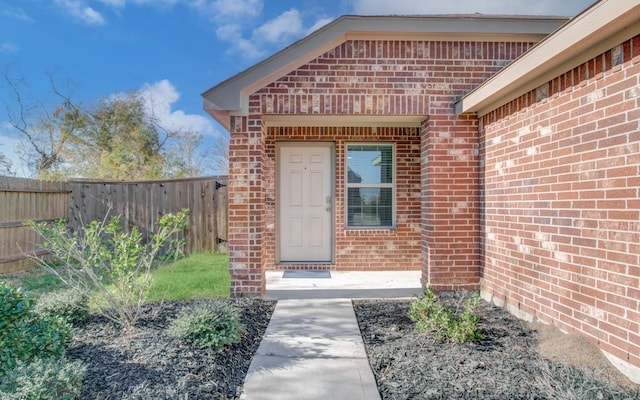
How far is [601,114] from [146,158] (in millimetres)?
12115

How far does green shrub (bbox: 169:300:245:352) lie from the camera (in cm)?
296

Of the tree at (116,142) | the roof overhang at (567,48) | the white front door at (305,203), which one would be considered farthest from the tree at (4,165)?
the roof overhang at (567,48)

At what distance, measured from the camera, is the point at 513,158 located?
389cm

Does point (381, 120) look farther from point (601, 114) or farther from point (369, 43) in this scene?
point (601, 114)

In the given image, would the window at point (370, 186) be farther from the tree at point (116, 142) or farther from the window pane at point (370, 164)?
the tree at point (116, 142)

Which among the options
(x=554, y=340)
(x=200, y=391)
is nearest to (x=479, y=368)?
(x=554, y=340)

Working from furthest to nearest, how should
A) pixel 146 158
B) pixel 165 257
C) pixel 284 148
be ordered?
pixel 146 158, pixel 284 148, pixel 165 257

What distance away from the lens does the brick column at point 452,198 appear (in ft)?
15.2

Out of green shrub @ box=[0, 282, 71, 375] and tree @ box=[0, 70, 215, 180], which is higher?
tree @ box=[0, 70, 215, 180]

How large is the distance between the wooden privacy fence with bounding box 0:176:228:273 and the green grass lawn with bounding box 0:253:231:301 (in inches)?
36.7

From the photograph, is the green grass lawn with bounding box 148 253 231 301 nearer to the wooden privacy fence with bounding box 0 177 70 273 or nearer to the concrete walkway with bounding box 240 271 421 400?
the concrete walkway with bounding box 240 271 421 400

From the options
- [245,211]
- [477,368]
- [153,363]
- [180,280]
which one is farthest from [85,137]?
[477,368]

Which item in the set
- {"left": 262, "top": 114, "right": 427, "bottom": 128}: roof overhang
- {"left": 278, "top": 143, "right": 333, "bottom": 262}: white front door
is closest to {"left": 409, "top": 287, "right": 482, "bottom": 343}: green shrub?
{"left": 262, "top": 114, "right": 427, "bottom": 128}: roof overhang

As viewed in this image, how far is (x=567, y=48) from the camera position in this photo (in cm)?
279
